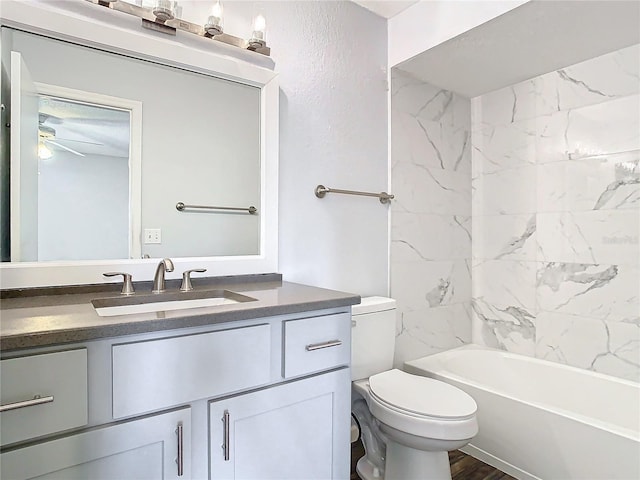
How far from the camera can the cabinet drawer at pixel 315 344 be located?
115 cm

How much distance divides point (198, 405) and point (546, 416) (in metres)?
1.52

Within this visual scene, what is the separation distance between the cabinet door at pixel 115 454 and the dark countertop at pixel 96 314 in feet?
0.71

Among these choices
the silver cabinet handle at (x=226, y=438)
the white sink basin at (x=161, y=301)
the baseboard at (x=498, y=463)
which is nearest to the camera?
the silver cabinet handle at (x=226, y=438)

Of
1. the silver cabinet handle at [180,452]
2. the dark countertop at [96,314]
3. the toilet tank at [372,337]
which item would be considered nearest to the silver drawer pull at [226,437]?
the silver cabinet handle at [180,452]

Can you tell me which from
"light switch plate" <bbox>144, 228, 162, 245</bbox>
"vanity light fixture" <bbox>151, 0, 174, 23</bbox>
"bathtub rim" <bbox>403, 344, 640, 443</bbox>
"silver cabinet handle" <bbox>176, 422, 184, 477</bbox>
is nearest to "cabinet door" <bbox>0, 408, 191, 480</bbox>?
"silver cabinet handle" <bbox>176, 422, 184, 477</bbox>

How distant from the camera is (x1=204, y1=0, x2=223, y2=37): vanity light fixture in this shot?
1.56 metres

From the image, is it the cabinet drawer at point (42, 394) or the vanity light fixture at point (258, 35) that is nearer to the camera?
the cabinet drawer at point (42, 394)

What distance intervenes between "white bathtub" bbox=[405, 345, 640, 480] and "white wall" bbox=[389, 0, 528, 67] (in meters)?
1.76

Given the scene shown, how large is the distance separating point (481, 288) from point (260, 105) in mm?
1961

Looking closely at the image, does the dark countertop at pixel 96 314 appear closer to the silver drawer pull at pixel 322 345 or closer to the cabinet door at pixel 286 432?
the silver drawer pull at pixel 322 345

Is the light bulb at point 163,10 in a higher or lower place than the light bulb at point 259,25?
lower

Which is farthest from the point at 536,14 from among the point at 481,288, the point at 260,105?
the point at 481,288

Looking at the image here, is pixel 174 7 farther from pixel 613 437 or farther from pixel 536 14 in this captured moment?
pixel 613 437

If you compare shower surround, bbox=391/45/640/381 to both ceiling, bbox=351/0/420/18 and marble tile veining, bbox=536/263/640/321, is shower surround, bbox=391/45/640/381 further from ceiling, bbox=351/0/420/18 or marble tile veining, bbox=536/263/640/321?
ceiling, bbox=351/0/420/18
